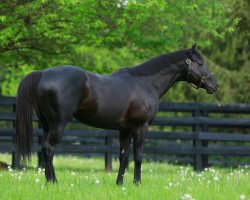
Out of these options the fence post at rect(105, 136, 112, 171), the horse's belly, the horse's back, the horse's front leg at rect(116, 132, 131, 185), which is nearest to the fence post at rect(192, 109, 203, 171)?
the fence post at rect(105, 136, 112, 171)

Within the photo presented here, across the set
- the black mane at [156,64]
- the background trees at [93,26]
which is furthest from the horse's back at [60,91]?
the background trees at [93,26]

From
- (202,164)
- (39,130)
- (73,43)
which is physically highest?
(73,43)

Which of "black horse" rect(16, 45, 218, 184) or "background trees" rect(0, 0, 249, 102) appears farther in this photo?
"background trees" rect(0, 0, 249, 102)

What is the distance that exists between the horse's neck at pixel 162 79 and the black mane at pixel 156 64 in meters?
0.08

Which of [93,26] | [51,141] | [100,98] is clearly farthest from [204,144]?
[51,141]

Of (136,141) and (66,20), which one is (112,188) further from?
(66,20)

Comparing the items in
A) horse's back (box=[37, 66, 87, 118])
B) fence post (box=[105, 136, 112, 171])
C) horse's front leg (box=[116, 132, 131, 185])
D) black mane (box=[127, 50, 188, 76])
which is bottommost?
fence post (box=[105, 136, 112, 171])

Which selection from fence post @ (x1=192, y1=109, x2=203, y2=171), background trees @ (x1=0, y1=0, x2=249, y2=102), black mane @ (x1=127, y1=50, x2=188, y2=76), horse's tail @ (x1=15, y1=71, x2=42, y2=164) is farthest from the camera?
fence post @ (x1=192, y1=109, x2=203, y2=171)

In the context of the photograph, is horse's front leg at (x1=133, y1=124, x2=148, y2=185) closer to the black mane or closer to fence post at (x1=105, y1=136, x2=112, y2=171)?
the black mane

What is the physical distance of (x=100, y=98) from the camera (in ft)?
25.8

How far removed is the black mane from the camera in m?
8.59

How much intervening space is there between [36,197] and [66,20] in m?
7.15

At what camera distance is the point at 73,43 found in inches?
554

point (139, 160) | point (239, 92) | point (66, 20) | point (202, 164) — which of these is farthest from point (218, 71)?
point (139, 160)
